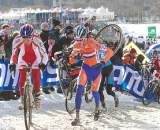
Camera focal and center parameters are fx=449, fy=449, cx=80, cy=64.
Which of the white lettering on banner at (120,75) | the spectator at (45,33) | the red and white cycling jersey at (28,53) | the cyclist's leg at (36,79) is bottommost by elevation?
the white lettering on banner at (120,75)

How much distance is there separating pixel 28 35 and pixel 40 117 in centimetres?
216

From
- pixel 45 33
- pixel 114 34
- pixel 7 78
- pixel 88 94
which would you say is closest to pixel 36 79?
pixel 88 94

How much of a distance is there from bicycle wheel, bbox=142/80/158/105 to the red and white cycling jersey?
4.51 m

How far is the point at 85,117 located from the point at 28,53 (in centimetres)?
208

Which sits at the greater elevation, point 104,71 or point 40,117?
point 104,71

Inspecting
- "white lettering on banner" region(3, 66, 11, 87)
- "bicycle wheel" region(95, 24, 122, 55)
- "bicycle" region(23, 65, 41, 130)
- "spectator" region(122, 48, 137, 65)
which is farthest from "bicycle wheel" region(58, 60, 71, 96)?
"spectator" region(122, 48, 137, 65)

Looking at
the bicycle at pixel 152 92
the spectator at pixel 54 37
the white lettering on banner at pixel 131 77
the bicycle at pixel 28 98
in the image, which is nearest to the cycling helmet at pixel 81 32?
the bicycle at pixel 28 98

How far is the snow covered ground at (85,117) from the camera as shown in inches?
361

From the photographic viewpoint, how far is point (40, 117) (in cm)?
1010

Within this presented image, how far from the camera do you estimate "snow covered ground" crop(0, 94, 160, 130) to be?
9164 millimetres

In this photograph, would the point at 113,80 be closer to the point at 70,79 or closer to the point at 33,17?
the point at 70,79

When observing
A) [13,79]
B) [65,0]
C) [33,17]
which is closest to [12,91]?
[13,79]

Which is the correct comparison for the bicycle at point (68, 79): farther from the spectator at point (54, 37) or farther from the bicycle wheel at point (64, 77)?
the spectator at point (54, 37)

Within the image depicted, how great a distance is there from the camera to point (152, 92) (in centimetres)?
1283
